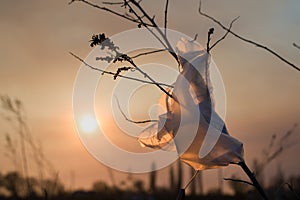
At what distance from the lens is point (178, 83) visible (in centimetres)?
169

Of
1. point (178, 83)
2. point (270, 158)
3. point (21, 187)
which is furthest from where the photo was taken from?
point (21, 187)

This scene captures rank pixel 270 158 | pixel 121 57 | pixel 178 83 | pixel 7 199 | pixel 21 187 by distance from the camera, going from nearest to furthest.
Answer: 1. pixel 121 57
2. pixel 178 83
3. pixel 270 158
4. pixel 21 187
5. pixel 7 199

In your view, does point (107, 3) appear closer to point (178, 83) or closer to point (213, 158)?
point (178, 83)

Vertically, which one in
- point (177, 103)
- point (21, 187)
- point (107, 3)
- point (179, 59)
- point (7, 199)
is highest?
point (107, 3)

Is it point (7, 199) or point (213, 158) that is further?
point (7, 199)

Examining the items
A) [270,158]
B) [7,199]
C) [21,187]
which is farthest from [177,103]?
[7,199]

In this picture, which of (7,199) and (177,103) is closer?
(177,103)

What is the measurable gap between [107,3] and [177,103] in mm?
353

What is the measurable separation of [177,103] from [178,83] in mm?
55

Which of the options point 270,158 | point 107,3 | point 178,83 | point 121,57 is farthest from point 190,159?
point 270,158

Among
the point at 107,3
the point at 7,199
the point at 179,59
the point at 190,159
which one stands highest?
the point at 107,3

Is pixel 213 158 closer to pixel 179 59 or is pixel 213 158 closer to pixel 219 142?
pixel 219 142

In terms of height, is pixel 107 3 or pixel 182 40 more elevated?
pixel 107 3

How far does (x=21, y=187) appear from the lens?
4039mm
